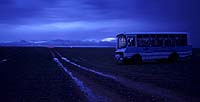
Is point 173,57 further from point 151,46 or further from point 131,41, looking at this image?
point 131,41

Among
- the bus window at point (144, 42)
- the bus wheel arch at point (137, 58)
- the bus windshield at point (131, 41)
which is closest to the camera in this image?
the bus windshield at point (131, 41)

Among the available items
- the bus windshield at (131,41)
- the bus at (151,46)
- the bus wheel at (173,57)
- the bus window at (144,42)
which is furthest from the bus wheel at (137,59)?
the bus wheel at (173,57)

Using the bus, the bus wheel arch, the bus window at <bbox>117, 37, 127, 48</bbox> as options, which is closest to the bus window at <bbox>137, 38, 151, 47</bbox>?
the bus

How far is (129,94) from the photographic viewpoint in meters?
12.8

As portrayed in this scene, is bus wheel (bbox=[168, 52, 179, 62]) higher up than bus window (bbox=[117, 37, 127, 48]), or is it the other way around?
bus window (bbox=[117, 37, 127, 48])

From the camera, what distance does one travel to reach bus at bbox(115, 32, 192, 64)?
1211 inches

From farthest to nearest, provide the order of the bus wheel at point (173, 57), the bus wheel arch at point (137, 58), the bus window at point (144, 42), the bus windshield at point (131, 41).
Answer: the bus wheel at point (173, 57)
the bus wheel arch at point (137, 58)
the bus window at point (144, 42)
the bus windshield at point (131, 41)

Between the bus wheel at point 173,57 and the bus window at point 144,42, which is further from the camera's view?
the bus wheel at point 173,57

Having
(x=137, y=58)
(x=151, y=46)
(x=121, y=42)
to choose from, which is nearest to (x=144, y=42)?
(x=151, y=46)

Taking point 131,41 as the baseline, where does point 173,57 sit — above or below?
below

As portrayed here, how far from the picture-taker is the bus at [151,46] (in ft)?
101

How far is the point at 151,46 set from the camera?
103 feet

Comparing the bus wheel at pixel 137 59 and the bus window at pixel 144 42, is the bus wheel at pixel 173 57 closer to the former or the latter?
the bus window at pixel 144 42

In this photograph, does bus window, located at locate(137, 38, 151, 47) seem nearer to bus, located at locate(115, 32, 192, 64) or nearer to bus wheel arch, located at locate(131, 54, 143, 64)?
bus, located at locate(115, 32, 192, 64)
